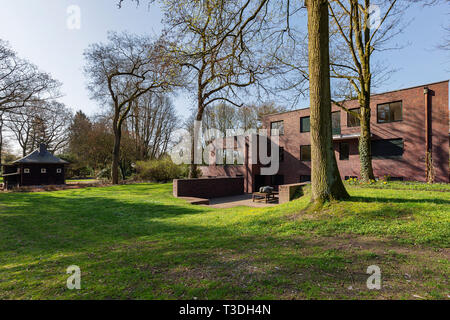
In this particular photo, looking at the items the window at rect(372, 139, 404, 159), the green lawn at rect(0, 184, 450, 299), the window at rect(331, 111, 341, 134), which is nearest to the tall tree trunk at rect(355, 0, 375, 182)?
the green lawn at rect(0, 184, 450, 299)

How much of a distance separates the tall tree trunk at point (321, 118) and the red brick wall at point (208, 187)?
38.7 feet

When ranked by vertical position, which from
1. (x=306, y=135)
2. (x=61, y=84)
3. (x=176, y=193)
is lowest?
(x=176, y=193)

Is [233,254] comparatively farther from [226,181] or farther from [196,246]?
[226,181]

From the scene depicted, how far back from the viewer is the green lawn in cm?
278

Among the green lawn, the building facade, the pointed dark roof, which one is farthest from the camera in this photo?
the pointed dark roof

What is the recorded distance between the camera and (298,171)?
82.7 ft

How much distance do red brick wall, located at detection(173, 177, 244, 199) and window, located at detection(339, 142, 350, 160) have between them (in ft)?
32.1

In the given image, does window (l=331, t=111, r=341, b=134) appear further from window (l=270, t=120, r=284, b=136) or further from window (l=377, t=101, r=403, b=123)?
window (l=270, t=120, r=284, b=136)

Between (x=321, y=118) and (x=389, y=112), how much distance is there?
60.7 ft

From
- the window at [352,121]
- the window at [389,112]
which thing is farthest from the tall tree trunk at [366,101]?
the window at [352,121]

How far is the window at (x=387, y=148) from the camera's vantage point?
19422 millimetres

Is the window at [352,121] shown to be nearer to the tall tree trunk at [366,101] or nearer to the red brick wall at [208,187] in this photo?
the tall tree trunk at [366,101]
